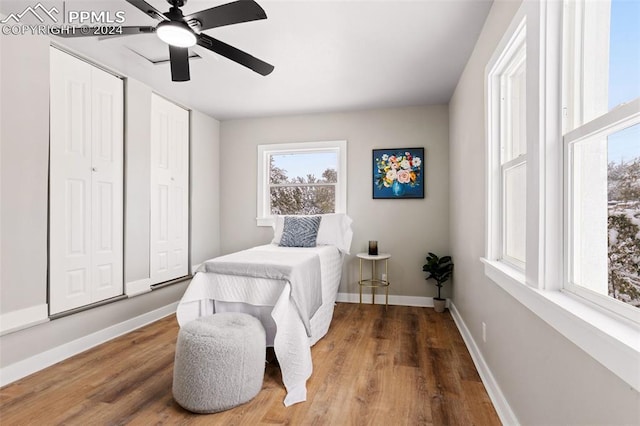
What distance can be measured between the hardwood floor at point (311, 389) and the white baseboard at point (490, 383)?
0.04 meters

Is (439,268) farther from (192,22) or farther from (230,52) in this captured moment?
(192,22)

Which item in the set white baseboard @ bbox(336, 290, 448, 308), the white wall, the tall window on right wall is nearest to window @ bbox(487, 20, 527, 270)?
the tall window on right wall

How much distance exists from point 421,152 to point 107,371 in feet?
12.7

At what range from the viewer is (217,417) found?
5.98 feet

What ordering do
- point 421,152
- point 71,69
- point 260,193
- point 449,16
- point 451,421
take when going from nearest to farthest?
point 451,421 < point 449,16 < point 71,69 < point 421,152 < point 260,193

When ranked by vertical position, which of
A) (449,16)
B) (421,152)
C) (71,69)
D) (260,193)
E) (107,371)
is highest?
(449,16)

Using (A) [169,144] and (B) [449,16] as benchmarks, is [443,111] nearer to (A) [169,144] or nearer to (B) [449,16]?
(B) [449,16]

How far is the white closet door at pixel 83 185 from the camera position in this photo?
2.57 meters

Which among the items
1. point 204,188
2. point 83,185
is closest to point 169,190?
point 204,188

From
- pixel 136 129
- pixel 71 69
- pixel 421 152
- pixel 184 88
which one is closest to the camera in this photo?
pixel 71 69

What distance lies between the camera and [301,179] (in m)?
4.56

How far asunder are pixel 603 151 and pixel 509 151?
99 centimetres

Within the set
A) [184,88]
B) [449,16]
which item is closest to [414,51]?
[449,16]

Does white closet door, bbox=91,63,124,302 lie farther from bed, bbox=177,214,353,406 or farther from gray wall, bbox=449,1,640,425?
gray wall, bbox=449,1,640,425
